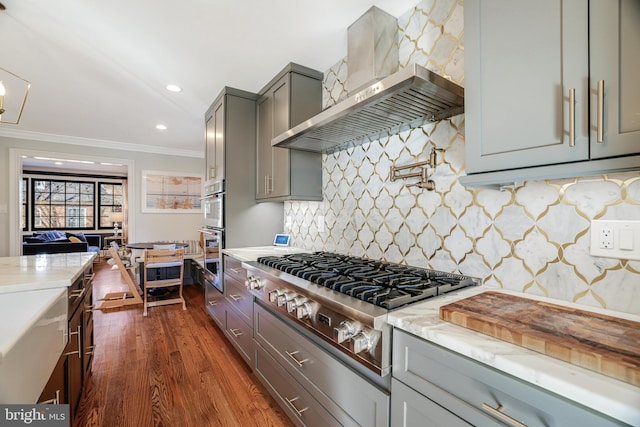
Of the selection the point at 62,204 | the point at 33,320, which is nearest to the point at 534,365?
the point at 33,320

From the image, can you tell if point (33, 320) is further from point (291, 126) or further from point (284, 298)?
point (291, 126)

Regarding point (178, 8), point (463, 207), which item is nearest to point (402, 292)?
point (463, 207)

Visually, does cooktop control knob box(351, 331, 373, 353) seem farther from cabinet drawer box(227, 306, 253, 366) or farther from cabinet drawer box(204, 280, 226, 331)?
cabinet drawer box(204, 280, 226, 331)

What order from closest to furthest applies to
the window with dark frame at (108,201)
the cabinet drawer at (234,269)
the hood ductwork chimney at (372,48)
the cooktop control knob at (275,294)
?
the cooktop control knob at (275,294) → the hood ductwork chimney at (372,48) → the cabinet drawer at (234,269) → the window with dark frame at (108,201)

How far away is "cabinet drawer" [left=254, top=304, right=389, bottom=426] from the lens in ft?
3.43

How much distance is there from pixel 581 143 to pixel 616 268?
0.50 meters

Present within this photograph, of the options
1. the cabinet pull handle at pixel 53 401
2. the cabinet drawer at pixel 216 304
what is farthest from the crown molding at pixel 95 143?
the cabinet pull handle at pixel 53 401

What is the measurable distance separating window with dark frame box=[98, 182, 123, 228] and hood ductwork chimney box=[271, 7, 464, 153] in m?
8.90

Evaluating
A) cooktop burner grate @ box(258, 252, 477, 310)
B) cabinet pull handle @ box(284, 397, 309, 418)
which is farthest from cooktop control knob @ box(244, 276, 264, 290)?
cabinet pull handle @ box(284, 397, 309, 418)

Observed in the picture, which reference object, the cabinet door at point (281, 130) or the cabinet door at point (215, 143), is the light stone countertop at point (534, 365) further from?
the cabinet door at point (215, 143)

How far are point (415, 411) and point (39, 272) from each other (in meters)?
1.92

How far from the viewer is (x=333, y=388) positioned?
1.22 metres

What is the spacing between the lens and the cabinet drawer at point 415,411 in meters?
0.81

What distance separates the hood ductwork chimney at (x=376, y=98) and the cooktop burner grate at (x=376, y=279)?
2.68 ft
